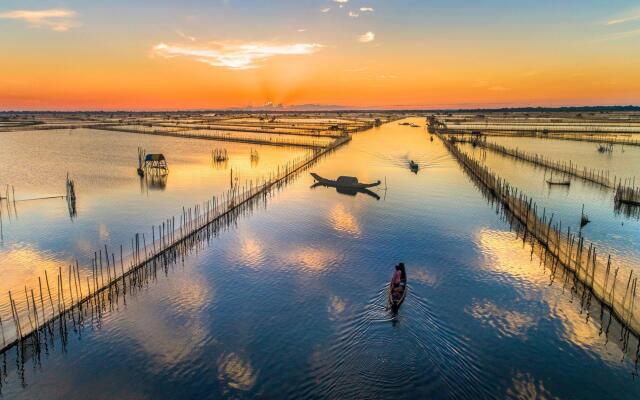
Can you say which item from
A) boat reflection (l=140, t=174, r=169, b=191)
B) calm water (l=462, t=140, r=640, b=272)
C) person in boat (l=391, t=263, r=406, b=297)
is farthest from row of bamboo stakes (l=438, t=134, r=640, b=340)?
boat reflection (l=140, t=174, r=169, b=191)

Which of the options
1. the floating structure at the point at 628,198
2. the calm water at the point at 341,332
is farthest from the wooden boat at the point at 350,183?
the floating structure at the point at 628,198

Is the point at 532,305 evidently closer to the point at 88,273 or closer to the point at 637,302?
the point at 637,302

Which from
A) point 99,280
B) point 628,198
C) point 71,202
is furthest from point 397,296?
point 71,202

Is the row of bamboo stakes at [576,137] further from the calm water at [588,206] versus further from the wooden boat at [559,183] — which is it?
the wooden boat at [559,183]

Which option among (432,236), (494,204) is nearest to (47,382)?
(432,236)

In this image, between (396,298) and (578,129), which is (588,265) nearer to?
(396,298)

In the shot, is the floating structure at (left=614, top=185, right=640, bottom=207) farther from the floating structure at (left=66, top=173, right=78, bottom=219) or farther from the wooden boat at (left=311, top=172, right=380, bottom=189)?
the floating structure at (left=66, top=173, right=78, bottom=219)
